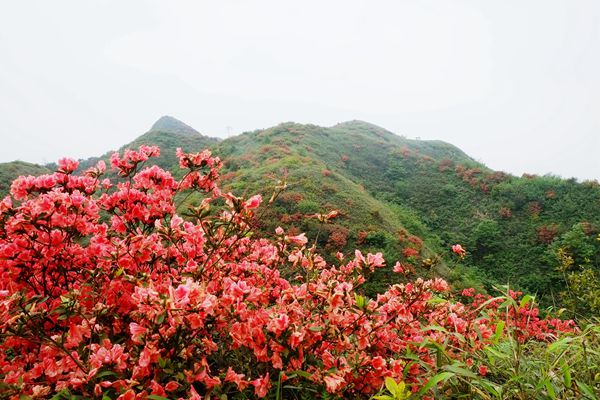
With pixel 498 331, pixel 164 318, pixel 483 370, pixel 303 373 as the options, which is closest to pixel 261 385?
pixel 303 373

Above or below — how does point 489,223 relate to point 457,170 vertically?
below

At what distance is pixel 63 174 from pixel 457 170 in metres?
25.5

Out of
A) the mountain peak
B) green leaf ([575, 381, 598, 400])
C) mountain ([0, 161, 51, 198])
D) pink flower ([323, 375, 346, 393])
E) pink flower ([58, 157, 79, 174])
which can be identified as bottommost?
mountain ([0, 161, 51, 198])

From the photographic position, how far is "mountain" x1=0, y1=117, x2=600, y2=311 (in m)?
10.8

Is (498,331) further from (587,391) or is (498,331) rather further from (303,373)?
(303,373)

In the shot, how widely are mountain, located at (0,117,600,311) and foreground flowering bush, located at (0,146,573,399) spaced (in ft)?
3.21

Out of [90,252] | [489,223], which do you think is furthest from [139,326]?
[489,223]

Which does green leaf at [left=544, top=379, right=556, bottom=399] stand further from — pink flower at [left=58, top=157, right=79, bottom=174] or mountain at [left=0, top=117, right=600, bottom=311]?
pink flower at [left=58, top=157, right=79, bottom=174]

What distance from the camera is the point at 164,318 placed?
4.81 ft

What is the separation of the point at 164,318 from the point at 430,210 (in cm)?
→ 1994

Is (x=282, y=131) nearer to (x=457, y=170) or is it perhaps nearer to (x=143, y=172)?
(x=457, y=170)

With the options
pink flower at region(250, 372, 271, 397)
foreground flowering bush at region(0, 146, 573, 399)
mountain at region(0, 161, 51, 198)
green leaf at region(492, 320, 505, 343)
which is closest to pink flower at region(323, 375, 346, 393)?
foreground flowering bush at region(0, 146, 573, 399)

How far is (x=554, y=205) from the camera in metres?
17.1

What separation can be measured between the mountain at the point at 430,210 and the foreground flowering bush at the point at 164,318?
3.21 feet
